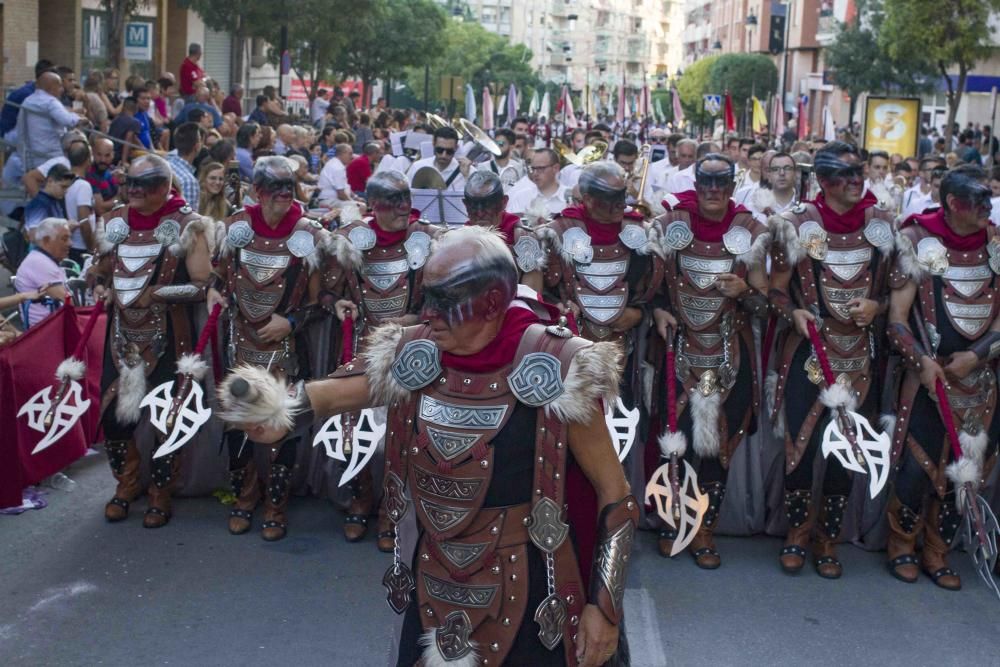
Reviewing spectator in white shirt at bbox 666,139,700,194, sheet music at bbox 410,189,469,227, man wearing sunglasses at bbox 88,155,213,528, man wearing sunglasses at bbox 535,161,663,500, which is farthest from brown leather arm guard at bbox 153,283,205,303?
spectator in white shirt at bbox 666,139,700,194

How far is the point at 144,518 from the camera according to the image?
24.2ft

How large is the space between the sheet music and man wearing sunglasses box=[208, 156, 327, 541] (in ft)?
6.06

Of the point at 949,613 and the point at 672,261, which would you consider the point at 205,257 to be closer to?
the point at 672,261

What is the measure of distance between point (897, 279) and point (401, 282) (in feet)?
8.18

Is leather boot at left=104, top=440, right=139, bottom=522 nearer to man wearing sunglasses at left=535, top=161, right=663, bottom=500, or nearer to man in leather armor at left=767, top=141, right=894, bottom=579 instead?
man wearing sunglasses at left=535, top=161, right=663, bottom=500

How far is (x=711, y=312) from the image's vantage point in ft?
22.1

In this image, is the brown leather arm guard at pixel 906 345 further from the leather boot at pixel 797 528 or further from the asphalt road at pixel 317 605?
the asphalt road at pixel 317 605

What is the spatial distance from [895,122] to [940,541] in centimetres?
1297

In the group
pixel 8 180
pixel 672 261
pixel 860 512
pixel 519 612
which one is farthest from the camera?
pixel 8 180

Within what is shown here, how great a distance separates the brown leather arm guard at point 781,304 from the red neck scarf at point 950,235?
2.42 feet

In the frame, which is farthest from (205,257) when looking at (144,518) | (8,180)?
(8,180)

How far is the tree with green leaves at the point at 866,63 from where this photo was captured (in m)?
34.5

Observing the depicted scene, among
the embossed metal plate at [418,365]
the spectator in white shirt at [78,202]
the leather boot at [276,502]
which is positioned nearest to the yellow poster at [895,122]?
the spectator in white shirt at [78,202]

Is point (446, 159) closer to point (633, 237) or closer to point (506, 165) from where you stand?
point (506, 165)
